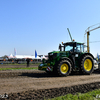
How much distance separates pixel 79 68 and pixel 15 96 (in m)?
6.56

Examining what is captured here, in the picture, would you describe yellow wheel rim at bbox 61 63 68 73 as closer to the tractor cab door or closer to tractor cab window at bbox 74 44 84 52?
the tractor cab door

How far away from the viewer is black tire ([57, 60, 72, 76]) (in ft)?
30.4

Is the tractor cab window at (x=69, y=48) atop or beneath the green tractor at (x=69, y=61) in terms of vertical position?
atop

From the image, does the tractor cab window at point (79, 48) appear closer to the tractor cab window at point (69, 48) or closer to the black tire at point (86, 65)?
the tractor cab window at point (69, 48)

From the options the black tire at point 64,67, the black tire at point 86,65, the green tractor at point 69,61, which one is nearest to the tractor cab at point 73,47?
the green tractor at point 69,61

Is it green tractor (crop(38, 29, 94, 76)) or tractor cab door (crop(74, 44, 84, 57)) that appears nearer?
green tractor (crop(38, 29, 94, 76))

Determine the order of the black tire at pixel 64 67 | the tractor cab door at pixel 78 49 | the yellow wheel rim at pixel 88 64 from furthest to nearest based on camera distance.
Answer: the yellow wheel rim at pixel 88 64, the tractor cab door at pixel 78 49, the black tire at pixel 64 67

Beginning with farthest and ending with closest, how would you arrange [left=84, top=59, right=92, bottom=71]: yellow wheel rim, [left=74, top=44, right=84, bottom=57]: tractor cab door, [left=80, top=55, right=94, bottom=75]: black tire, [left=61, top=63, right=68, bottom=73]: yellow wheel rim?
[left=84, top=59, right=92, bottom=71]: yellow wheel rim → [left=74, top=44, right=84, bottom=57]: tractor cab door → [left=80, top=55, right=94, bottom=75]: black tire → [left=61, top=63, right=68, bottom=73]: yellow wheel rim

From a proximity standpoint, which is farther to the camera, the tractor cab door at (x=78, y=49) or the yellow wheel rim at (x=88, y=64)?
the yellow wheel rim at (x=88, y=64)

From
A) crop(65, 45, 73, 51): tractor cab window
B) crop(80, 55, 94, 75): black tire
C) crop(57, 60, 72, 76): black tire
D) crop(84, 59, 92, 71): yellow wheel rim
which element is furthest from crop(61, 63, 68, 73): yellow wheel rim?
crop(84, 59, 92, 71): yellow wheel rim

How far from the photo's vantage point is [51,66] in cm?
934

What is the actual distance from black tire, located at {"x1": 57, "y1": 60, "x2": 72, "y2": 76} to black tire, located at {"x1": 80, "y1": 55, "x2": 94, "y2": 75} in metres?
1.09

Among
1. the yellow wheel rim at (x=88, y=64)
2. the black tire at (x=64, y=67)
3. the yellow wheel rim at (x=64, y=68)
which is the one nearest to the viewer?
the black tire at (x=64, y=67)

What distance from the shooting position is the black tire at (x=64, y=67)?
9266 mm
